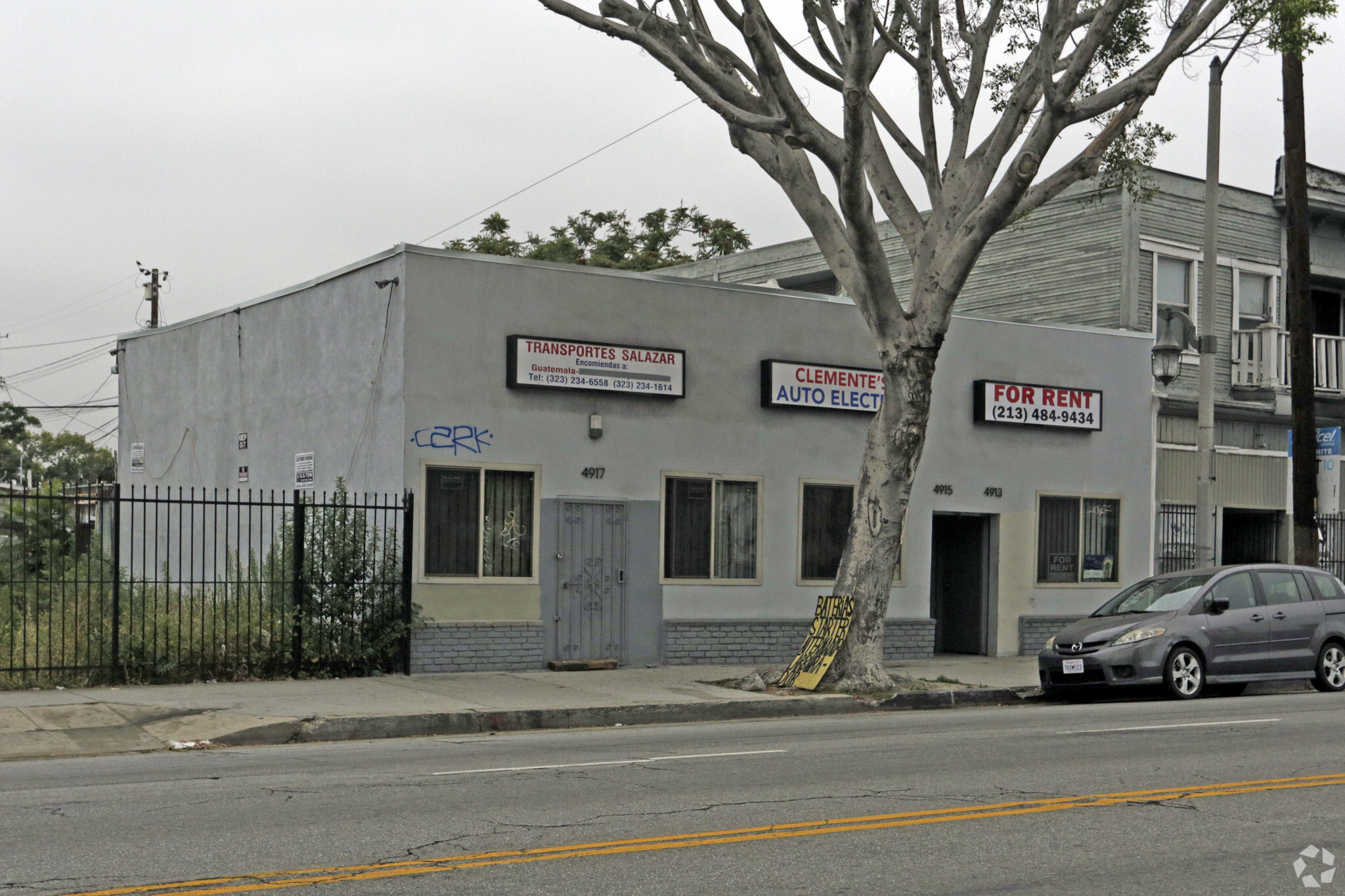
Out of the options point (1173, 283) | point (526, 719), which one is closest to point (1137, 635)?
point (526, 719)

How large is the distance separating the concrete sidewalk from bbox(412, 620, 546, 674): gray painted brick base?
0.19 metres

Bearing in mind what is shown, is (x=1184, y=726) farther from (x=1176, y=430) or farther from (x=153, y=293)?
(x=153, y=293)

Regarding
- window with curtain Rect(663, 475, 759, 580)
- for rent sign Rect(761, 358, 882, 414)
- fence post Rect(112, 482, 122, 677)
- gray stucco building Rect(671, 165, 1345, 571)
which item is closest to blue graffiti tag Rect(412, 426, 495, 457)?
window with curtain Rect(663, 475, 759, 580)

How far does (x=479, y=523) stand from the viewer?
56.6 feet

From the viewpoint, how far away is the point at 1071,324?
2273cm

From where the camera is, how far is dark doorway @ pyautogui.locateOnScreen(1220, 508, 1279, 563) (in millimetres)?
25094

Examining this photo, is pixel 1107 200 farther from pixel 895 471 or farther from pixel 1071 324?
pixel 895 471

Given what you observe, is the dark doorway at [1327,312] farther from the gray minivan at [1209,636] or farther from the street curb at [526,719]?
the street curb at [526,719]

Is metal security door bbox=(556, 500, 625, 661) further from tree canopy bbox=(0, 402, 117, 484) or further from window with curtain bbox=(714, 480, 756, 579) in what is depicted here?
tree canopy bbox=(0, 402, 117, 484)

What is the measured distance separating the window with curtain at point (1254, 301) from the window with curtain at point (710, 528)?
10613 mm

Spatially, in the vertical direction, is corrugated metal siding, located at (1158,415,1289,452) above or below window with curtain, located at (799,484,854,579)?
above

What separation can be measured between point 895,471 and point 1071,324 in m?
8.12

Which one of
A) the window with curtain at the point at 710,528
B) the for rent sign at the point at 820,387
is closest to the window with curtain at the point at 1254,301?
the for rent sign at the point at 820,387

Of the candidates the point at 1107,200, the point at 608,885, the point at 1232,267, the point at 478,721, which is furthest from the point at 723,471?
the point at 608,885
